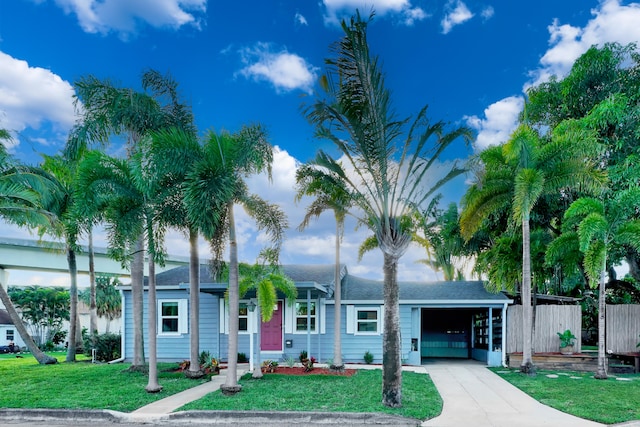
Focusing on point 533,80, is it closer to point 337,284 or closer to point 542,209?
point 542,209

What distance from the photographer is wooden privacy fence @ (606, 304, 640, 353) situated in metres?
16.8

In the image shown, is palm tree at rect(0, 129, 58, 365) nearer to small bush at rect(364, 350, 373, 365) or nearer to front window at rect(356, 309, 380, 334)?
front window at rect(356, 309, 380, 334)

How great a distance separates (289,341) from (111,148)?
28.3 feet

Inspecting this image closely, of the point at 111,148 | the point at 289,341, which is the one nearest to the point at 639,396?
the point at 289,341

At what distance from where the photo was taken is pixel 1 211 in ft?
56.0

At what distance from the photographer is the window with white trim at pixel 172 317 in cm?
1772

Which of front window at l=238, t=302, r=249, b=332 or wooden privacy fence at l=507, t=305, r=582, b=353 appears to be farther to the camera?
front window at l=238, t=302, r=249, b=332

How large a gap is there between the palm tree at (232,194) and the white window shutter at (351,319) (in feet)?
21.5

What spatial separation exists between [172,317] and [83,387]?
5834 mm

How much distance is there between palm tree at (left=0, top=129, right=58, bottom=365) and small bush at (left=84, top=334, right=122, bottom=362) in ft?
4.85

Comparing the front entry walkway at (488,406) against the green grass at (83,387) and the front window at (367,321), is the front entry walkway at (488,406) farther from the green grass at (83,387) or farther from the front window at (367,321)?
the green grass at (83,387)

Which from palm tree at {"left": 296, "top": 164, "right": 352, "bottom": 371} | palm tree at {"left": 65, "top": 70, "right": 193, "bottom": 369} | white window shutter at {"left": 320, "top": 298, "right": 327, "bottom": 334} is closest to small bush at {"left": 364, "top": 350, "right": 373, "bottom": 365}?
white window shutter at {"left": 320, "top": 298, "right": 327, "bottom": 334}

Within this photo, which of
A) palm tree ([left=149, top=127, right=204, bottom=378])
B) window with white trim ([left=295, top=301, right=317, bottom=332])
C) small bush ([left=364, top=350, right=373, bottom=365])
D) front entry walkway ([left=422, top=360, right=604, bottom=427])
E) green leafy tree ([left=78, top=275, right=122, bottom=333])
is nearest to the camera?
front entry walkway ([left=422, top=360, right=604, bottom=427])

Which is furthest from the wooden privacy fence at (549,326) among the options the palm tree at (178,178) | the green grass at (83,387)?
the green grass at (83,387)
